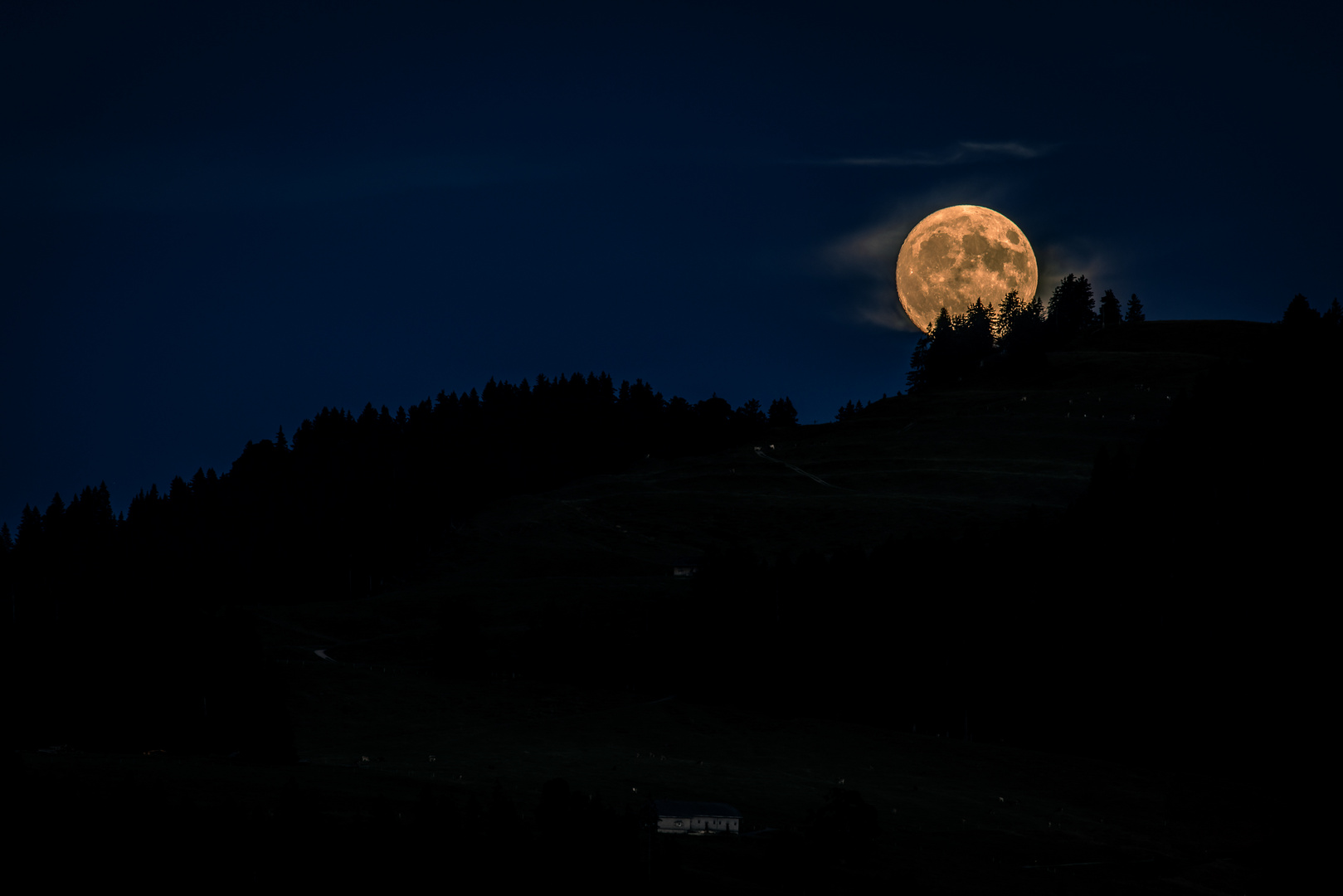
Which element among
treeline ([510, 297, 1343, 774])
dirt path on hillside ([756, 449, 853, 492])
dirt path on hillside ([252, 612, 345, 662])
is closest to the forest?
treeline ([510, 297, 1343, 774])

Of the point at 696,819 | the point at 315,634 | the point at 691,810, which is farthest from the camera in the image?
the point at 315,634

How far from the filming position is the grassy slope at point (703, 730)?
220 ft

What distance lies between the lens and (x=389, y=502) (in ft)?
606

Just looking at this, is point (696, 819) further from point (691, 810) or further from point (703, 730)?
point (703, 730)

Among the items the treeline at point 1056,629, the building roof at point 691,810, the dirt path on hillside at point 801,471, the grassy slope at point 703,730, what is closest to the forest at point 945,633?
the treeline at point 1056,629

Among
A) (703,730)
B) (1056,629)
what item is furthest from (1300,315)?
(703,730)

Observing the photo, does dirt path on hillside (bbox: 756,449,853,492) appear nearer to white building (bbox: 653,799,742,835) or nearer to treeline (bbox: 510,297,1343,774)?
treeline (bbox: 510,297,1343,774)

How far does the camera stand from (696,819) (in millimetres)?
65438

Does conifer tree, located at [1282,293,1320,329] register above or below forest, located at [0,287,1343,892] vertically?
above

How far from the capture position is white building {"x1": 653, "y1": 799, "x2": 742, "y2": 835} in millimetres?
64812

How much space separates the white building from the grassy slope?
1.67 m

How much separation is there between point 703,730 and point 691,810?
30.9 m

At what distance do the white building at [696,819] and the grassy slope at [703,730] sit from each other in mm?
1666

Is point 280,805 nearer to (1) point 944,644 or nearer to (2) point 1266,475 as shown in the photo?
(1) point 944,644
